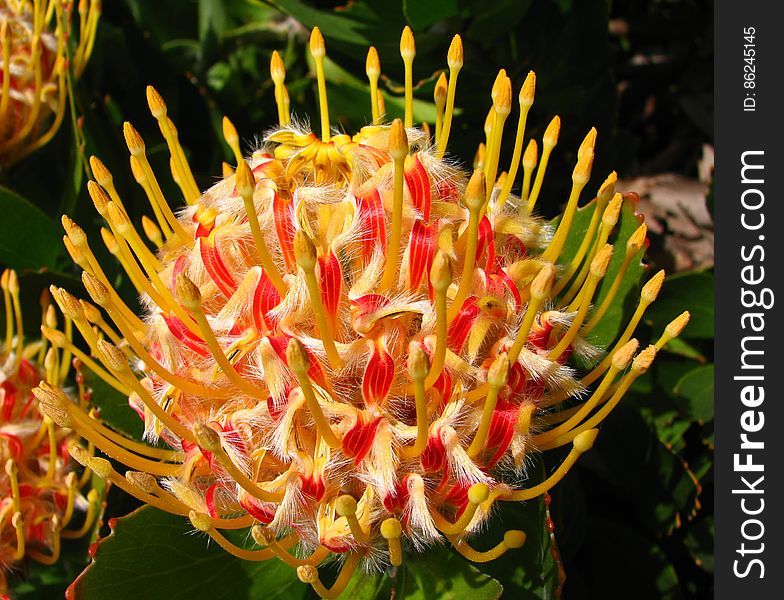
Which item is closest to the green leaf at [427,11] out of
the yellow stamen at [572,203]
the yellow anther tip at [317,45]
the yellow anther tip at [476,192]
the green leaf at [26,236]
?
the yellow anther tip at [317,45]

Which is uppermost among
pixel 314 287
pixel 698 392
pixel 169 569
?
pixel 314 287

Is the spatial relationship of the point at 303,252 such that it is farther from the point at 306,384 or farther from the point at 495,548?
the point at 495,548

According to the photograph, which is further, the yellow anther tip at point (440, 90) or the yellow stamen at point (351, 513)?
the yellow anther tip at point (440, 90)

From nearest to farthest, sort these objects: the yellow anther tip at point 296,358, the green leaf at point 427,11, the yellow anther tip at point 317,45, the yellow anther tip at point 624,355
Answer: the yellow anther tip at point 296,358 < the yellow anther tip at point 624,355 < the yellow anther tip at point 317,45 < the green leaf at point 427,11

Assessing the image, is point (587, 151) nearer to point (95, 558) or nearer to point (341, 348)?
point (341, 348)

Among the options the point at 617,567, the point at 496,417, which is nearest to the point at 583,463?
the point at 617,567

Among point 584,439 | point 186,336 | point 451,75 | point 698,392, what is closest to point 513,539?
point 584,439

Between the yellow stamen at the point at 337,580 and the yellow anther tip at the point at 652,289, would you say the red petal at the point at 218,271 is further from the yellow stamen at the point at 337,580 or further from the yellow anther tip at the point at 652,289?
the yellow anther tip at the point at 652,289
